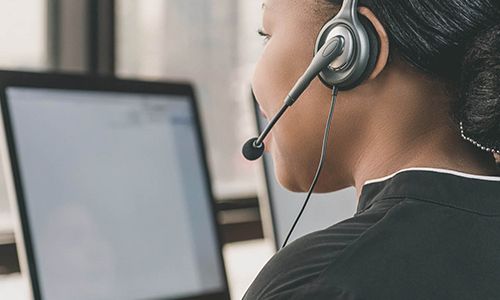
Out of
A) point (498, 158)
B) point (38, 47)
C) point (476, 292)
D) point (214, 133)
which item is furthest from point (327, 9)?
point (214, 133)

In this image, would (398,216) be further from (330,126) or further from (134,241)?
(134,241)

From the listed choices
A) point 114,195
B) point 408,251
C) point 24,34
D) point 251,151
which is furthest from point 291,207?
point 408,251

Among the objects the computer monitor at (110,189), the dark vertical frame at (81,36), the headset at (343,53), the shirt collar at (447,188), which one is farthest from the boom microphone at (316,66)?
the dark vertical frame at (81,36)

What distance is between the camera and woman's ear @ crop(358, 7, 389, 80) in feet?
2.69

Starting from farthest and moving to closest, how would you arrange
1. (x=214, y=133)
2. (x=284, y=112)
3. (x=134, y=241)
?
1. (x=214, y=133)
2. (x=134, y=241)
3. (x=284, y=112)

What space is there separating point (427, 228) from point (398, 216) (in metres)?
0.03

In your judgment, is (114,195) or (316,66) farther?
(114,195)

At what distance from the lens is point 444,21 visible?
80 cm

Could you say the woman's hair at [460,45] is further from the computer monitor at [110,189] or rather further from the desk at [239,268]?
the desk at [239,268]

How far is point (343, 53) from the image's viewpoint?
2.76ft

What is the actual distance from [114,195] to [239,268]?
0.75 m

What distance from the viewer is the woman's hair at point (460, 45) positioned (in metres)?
0.80

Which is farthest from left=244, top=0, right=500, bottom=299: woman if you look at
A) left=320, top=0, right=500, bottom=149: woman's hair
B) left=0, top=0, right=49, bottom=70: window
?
left=0, top=0, right=49, bottom=70: window

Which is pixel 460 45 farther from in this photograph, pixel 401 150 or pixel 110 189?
pixel 110 189
